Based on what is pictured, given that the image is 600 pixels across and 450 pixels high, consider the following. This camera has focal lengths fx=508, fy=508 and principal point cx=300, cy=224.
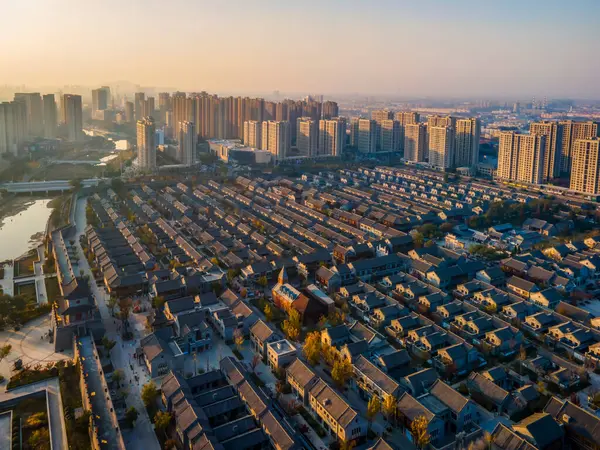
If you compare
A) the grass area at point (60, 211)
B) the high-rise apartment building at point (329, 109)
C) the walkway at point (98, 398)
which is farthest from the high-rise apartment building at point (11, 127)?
the walkway at point (98, 398)

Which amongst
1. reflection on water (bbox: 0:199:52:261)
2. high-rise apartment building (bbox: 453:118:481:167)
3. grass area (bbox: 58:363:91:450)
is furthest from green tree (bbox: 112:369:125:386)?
high-rise apartment building (bbox: 453:118:481:167)

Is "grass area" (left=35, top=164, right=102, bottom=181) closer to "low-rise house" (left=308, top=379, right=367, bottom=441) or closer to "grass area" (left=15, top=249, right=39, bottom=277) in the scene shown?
"grass area" (left=15, top=249, right=39, bottom=277)

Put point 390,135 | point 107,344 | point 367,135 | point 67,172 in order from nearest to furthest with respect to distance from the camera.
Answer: point 107,344 → point 67,172 → point 367,135 → point 390,135

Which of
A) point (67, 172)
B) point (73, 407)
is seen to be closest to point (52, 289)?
point (73, 407)

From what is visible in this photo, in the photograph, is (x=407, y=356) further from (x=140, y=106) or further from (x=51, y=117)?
(x=140, y=106)

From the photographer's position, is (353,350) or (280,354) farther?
(353,350)

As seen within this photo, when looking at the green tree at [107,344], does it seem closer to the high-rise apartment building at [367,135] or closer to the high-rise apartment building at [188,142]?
the high-rise apartment building at [188,142]

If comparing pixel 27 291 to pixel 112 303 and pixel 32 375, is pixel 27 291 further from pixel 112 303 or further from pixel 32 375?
pixel 32 375
